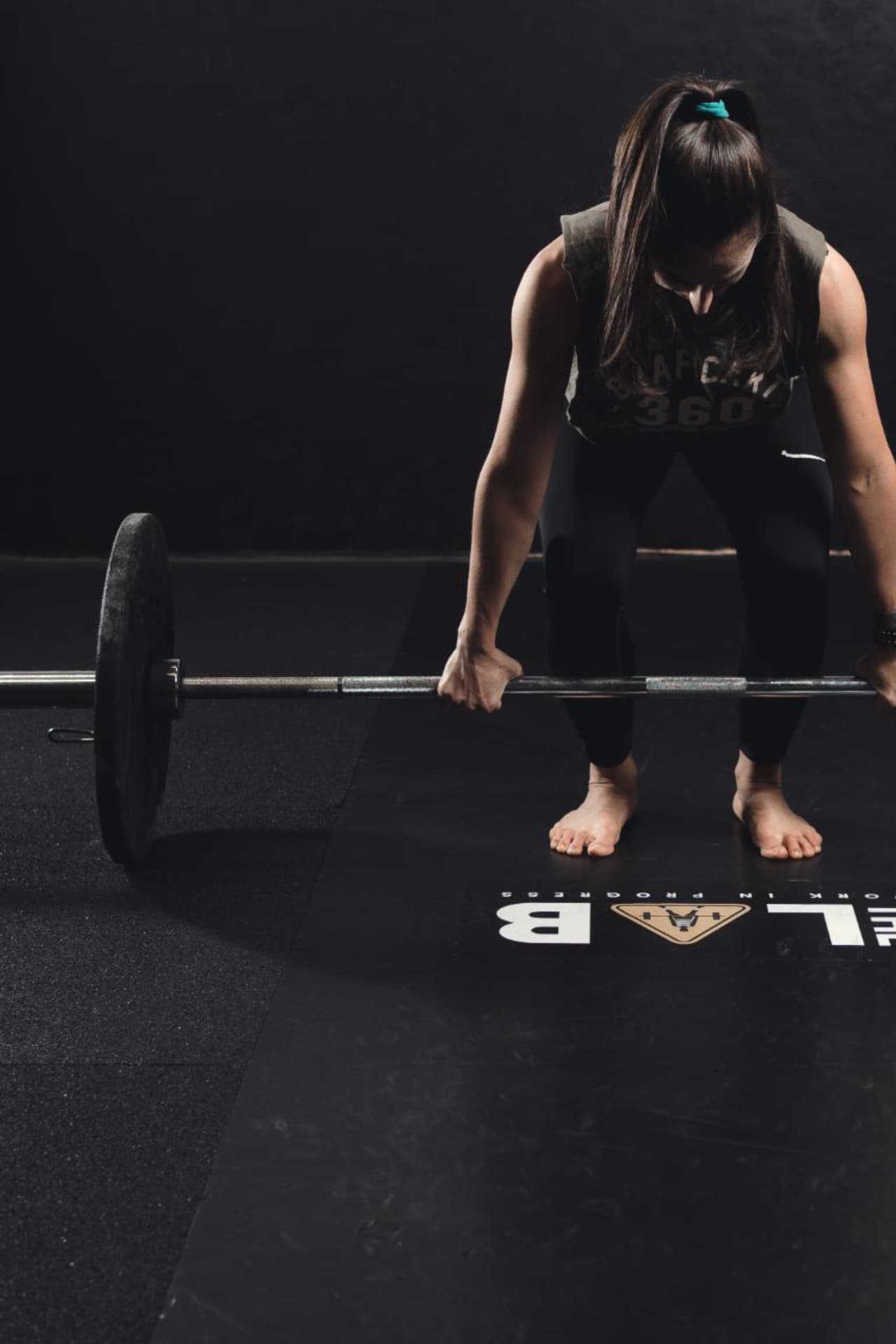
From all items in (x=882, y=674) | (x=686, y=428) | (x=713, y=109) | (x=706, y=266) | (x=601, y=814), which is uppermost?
(x=713, y=109)

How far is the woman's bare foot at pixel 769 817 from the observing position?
1.88m

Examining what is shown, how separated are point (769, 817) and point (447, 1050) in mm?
660

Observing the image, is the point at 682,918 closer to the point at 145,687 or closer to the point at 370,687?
the point at 370,687

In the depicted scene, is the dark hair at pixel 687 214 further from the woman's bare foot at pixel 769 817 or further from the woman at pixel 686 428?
the woman's bare foot at pixel 769 817

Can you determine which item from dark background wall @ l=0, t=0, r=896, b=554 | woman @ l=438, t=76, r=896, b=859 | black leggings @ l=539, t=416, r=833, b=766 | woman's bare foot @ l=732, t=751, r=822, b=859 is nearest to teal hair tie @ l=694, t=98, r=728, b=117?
woman @ l=438, t=76, r=896, b=859

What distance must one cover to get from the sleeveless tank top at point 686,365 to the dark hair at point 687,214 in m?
0.02

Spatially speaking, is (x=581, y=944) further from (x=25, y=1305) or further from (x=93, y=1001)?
(x=25, y=1305)

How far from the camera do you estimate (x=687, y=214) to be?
1383 millimetres

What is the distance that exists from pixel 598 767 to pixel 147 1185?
915 mm

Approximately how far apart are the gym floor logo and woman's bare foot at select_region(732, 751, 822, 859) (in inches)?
3.9

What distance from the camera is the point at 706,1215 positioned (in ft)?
3.87

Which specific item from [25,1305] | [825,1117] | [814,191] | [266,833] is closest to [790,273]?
[825,1117]

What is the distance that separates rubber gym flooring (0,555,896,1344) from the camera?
1110mm

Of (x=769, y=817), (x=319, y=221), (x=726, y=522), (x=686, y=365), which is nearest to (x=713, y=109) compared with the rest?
(x=686, y=365)
